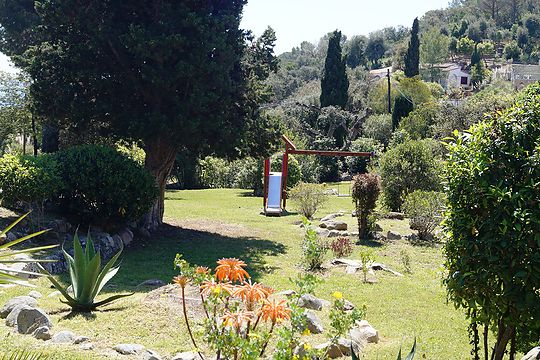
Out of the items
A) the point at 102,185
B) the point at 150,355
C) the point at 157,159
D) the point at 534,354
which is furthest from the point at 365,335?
the point at 157,159

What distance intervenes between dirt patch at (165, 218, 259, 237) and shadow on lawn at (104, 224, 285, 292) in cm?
42

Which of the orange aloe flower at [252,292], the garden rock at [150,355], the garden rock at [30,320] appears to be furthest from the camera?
the garden rock at [30,320]

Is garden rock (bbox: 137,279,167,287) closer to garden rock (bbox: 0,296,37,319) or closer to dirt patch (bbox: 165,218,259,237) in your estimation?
garden rock (bbox: 0,296,37,319)

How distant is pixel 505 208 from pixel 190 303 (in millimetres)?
3992

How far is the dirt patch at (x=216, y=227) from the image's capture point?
1433 cm

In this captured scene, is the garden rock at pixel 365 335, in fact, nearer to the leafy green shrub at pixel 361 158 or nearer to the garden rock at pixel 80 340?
the garden rock at pixel 80 340

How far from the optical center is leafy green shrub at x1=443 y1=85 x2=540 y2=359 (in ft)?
11.6

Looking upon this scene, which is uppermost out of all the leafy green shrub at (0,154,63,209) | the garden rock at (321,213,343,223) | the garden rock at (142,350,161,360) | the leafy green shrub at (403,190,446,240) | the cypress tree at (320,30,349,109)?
the cypress tree at (320,30,349,109)

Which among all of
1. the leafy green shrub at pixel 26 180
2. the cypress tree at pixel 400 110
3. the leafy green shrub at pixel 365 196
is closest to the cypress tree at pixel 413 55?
the cypress tree at pixel 400 110

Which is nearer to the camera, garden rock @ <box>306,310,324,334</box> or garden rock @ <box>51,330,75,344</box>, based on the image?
garden rock @ <box>51,330,75,344</box>

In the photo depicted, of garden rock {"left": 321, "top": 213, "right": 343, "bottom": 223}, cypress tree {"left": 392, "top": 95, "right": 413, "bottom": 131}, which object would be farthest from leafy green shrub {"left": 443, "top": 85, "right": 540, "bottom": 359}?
cypress tree {"left": 392, "top": 95, "right": 413, "bottom": 131}

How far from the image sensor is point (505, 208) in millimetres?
3572

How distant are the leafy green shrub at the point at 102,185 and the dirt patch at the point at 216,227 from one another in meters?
3.69

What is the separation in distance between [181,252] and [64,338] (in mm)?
6266
